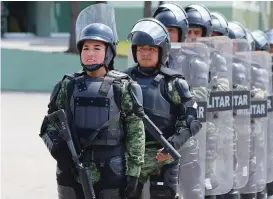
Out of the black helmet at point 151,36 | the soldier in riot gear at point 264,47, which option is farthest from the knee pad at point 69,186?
the soldier in riot gear at point 264,47

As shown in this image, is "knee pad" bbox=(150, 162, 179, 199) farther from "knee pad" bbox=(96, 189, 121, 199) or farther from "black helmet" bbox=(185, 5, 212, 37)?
"black helmet" bbox=(185, 5, 212, 37)

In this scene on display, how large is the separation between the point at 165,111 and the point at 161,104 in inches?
2.4

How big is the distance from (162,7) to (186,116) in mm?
1411

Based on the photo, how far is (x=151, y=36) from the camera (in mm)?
5004

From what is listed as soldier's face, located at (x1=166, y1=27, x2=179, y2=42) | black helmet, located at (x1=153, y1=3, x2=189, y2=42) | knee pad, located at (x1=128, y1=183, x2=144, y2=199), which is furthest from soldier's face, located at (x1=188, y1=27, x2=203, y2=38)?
knee pad, located at (x1=128, y1=183, x2=144, y2=199)

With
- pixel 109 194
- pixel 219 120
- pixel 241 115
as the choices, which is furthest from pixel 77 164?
pixel 241 115

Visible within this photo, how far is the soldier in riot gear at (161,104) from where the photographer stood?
4.96 metres

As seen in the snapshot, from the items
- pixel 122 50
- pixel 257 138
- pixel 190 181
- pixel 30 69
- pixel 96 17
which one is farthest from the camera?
pixel 122 50

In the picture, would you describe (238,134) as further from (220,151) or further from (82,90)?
(82,90)

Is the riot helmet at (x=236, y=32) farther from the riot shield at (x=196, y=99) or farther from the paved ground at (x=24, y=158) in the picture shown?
the paved ground at (x=24, y=158)

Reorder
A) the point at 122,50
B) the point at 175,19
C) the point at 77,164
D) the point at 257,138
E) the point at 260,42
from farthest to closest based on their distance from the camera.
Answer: the point at 122,50 → the point at 260,42 → the point at 257,138 → the point at 175,19 → the point at 77,164

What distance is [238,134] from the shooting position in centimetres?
650

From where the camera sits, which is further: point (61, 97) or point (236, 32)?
point (236, 32)

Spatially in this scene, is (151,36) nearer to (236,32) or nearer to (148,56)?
(148,56)
